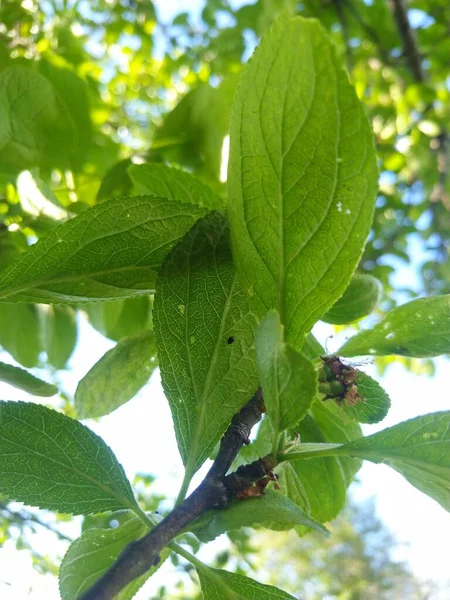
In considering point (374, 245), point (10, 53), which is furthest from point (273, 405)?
point (374, 245)

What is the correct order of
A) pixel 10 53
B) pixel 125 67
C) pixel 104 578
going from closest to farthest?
pixel 104 578 → pixel 10 53 → pixel 125 67

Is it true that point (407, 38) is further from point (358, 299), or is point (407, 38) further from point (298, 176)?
point (298, 176)

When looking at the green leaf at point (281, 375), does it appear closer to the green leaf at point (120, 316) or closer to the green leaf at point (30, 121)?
the green leaf at point (120, 316)

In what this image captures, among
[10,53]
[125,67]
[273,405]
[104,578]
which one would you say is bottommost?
[104,578]

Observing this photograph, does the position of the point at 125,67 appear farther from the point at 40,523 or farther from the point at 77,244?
the point at 77,244

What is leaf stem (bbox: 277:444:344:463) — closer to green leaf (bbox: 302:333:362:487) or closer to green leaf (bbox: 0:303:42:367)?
green leaf (bbox: 302:333:362:487)

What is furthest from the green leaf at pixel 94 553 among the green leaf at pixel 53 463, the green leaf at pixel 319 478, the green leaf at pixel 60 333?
the green leaf at pixel 60 333

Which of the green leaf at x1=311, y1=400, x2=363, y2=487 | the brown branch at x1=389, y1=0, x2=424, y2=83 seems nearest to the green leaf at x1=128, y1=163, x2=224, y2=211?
the green leaf at x1=311, y1=400, x2=363, y2=487
